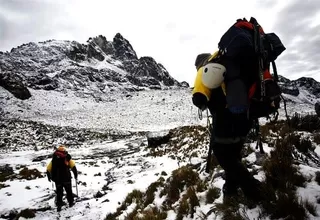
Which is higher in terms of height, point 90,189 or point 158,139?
point 158,139

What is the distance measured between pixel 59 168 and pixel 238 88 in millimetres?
8120

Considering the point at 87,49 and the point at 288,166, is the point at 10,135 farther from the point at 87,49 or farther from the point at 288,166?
the point at 87,49

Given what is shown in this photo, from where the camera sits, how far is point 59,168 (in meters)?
9.40

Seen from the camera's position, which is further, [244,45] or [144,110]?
[144,110]

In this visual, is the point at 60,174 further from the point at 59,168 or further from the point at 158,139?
the point at 158,139

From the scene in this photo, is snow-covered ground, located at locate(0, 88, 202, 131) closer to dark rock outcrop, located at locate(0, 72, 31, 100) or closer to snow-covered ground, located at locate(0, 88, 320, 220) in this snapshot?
snow-covered ground, located at locate(0, 88, 320, 220)

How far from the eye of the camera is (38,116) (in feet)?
146

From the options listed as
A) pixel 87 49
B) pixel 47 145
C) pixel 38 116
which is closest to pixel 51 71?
pixel 87 49

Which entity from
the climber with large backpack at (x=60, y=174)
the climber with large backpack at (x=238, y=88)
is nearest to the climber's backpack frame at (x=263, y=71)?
the climber with large backpack at (x=238, y=88)

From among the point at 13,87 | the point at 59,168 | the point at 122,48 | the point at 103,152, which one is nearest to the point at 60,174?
the point at 59,168

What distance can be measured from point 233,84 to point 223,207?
5.75 ft

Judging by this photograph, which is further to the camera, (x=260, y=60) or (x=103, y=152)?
(x=103, y=152)

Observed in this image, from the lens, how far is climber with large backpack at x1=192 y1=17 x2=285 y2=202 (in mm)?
2961

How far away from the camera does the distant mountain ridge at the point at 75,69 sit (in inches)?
2591
